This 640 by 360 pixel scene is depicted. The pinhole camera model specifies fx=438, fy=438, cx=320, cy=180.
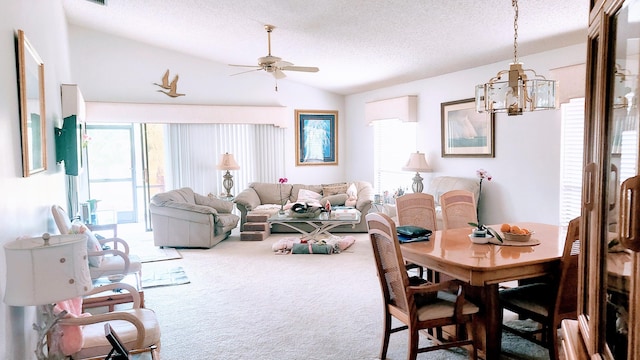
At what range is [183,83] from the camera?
7.82 meters

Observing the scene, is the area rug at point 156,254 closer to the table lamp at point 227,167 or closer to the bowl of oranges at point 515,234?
the table lamp at point 227,167

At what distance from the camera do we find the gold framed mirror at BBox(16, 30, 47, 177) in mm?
2213

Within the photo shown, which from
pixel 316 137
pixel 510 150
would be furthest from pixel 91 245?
pixel 316 137

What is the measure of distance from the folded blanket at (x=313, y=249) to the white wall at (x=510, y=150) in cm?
209

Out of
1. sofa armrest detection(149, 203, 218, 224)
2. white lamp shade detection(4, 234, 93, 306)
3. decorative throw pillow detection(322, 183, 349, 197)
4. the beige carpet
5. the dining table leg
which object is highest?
white lamp shade detection(4, 234, 93, 306)

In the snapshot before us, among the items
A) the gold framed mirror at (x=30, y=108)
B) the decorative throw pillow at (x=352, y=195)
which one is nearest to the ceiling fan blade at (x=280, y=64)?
the gold framed mirror at (x=30, y=108)

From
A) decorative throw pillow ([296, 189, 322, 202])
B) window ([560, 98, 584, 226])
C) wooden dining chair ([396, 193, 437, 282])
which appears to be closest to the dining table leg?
wooden dining chair ([396, 193, 437, 282])

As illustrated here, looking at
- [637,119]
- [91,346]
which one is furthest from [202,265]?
[637,119]

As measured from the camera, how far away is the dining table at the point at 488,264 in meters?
2.43

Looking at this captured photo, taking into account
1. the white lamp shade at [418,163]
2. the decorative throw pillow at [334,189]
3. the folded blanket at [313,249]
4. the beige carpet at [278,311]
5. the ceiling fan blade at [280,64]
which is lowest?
the beige carpet at [278,311]

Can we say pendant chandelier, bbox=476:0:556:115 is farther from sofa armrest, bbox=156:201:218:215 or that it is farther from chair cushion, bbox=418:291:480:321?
sofa armrest, bbox=156:201:218:215

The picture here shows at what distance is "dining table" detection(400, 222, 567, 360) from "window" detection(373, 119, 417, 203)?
4.06 m

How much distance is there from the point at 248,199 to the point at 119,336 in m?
4.95

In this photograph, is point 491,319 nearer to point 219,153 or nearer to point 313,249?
point 313,249
